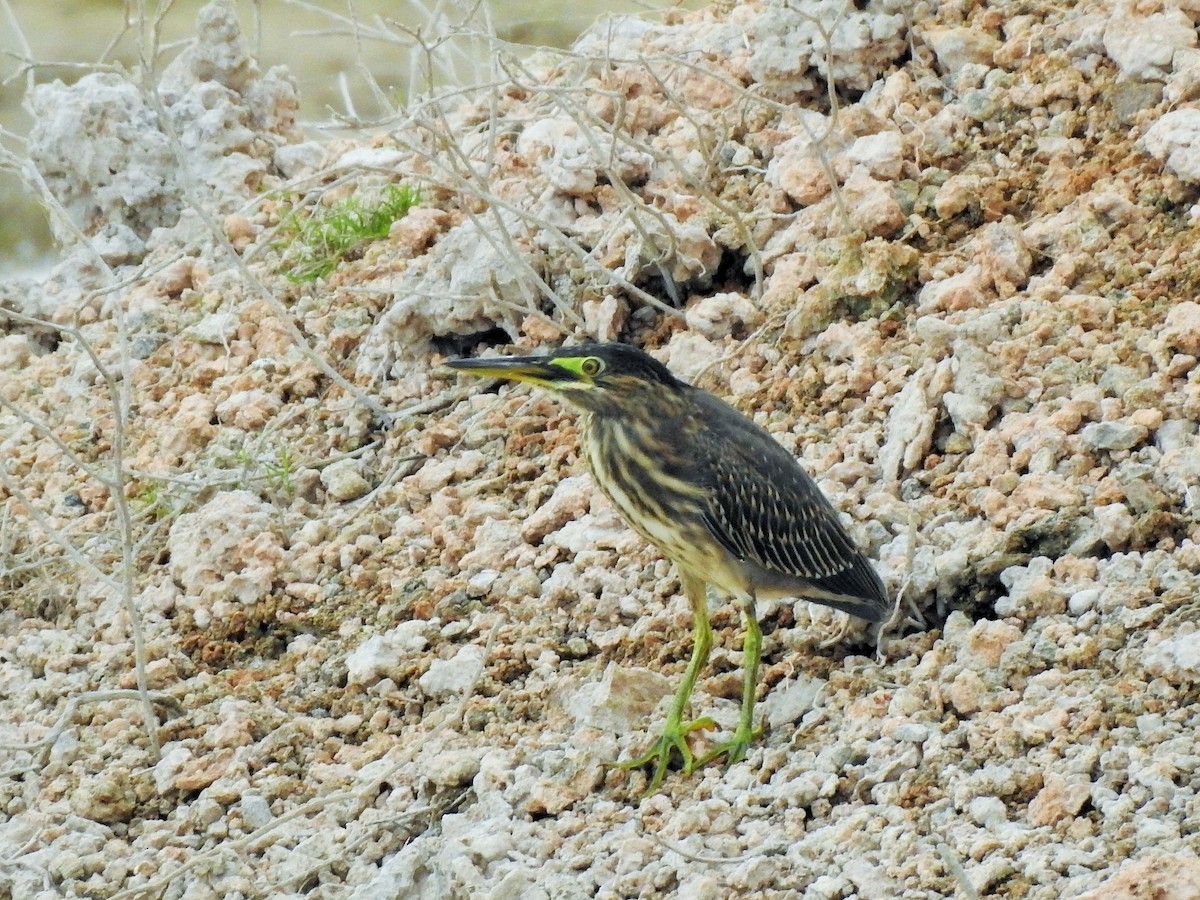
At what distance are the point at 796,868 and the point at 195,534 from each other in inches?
92.0

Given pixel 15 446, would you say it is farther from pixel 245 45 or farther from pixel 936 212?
pixel 936 212

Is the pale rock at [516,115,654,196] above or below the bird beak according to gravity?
above

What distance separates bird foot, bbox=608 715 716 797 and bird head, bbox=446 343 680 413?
2.67ft

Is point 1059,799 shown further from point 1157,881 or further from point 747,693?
point 747,693

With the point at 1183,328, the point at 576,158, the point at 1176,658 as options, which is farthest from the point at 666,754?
the point at 576,158

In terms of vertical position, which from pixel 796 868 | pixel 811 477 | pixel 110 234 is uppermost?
pixel 110 234

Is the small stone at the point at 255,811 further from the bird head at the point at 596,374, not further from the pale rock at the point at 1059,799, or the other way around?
the pale rock at the point at 1059,799

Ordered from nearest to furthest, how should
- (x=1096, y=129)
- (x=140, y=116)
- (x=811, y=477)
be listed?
(x=811, y=477) < (x=1096, y=129) < (x=140, y=116)

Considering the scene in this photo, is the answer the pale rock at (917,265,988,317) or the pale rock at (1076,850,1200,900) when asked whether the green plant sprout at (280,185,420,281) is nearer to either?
the pale rock at (917,265,988,317)

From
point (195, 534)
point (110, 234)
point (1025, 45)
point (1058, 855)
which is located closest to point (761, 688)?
point (1058, 855)

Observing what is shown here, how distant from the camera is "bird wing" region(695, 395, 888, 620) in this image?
169 inches

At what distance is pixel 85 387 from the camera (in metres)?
6.35

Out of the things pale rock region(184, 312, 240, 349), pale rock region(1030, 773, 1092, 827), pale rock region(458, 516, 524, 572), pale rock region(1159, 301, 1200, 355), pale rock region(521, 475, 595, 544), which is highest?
pale rock region(1159, 301, 1200, 355)

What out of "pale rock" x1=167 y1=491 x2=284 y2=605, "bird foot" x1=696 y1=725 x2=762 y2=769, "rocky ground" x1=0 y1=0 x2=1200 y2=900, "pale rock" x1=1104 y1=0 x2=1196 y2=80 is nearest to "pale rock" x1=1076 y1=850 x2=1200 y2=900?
"rocky ground" x1=0 y1=0 x2=1200 y2=900
